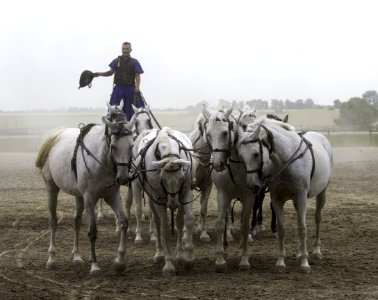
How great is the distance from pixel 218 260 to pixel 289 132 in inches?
80.7

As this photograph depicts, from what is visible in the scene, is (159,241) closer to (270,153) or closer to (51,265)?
(51,265)

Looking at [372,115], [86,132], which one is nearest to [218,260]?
[86,132]

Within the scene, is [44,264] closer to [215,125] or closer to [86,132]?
[86,132]

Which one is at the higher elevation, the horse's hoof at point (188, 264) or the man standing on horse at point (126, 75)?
the man standing on horse at point (126, 75)

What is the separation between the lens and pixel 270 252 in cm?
993

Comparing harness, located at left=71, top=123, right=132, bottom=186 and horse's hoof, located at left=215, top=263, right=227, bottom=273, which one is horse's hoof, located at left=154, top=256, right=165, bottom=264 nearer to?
horse's hoof, located at left=215, top=263, right=227, bottom=273

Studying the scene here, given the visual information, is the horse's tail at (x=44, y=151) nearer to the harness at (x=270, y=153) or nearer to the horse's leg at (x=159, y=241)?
the horse's leg at (x=159, y=241)

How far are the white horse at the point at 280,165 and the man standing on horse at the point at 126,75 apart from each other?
3780mm

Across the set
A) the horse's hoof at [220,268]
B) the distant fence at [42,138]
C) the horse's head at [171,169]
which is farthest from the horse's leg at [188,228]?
the distant fence at [42,138]

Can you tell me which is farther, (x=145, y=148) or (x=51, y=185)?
(x=51, y=185)

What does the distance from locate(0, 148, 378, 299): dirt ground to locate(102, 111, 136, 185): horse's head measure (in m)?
1.43

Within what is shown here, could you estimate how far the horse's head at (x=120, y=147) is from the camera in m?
7.99

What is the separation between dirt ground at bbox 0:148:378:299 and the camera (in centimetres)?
744

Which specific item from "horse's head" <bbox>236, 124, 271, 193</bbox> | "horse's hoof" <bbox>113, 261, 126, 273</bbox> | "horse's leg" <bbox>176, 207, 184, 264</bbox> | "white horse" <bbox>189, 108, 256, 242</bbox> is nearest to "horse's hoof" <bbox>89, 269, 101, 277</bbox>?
"horse's hoof" <bbox>113, 261, 126, 273</bbox>
